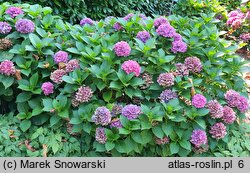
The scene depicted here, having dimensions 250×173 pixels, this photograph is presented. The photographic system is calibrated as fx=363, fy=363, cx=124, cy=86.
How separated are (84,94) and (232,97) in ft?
3.41

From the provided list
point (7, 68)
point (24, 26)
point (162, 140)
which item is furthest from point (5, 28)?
point (162, 140)

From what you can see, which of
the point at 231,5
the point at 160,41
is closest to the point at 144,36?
the point at 160,41

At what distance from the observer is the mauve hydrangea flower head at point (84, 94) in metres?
2.40

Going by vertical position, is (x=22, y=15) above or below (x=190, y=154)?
above

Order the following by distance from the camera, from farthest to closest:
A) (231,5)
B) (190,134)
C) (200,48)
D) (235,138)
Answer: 1. (231,5)
2. (200,48)
3. (235,138)
4. (190,134)

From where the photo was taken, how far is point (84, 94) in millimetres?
2400

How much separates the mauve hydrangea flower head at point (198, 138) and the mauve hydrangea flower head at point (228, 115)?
0.69ft

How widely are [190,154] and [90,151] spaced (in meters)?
0.68

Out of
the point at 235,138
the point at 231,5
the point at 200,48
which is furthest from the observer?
the point at 231,5

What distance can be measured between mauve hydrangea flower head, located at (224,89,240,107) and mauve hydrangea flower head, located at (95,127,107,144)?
3.03ft

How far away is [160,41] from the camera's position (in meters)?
2.74

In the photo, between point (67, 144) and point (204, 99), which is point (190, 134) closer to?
point (204, 99)

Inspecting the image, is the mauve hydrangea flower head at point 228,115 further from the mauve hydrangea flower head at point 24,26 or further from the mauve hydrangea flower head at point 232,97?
the mauve hydrangea flower head at point 24,26

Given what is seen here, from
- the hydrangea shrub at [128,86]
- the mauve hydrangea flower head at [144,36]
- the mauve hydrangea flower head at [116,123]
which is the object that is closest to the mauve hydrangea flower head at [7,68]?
the hydrangea shrub at [128,86]
